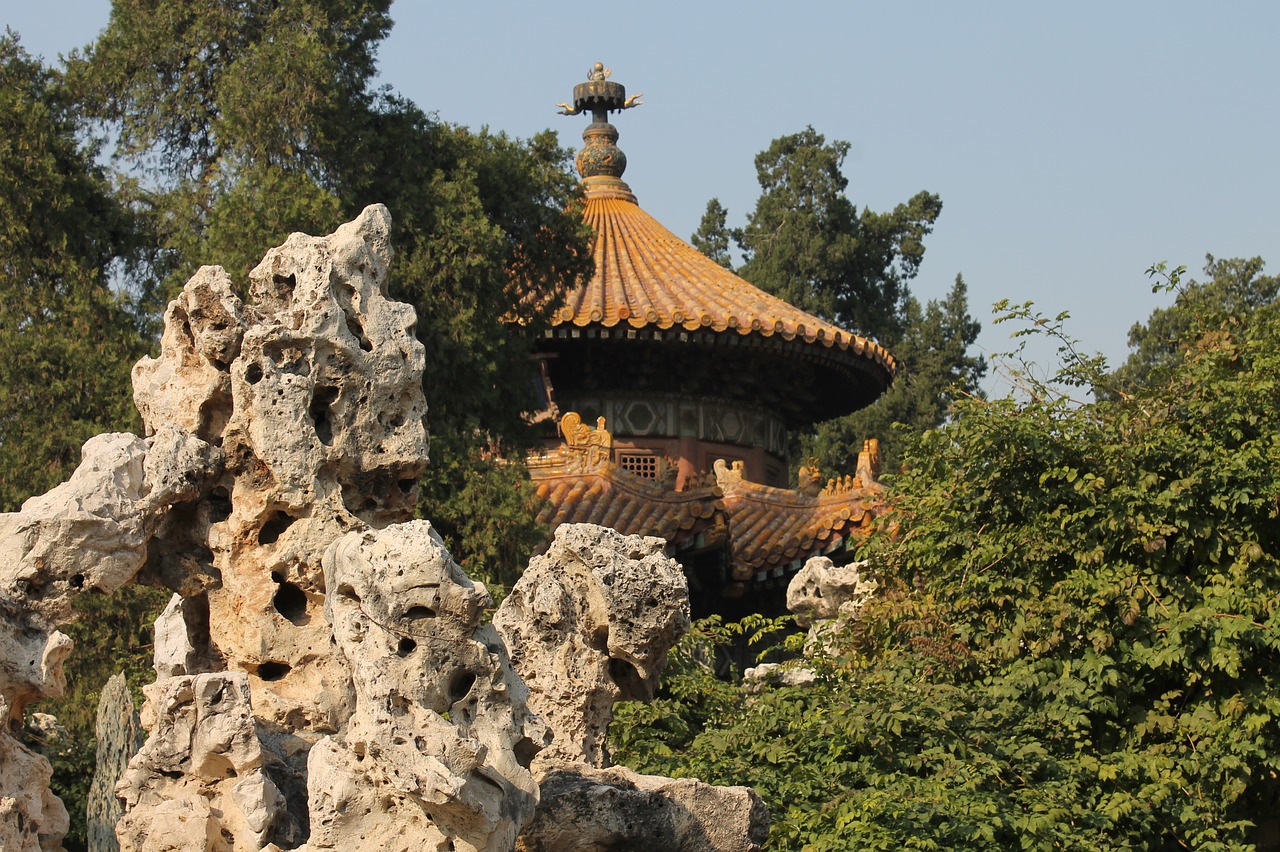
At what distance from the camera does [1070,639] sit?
985 centimetres

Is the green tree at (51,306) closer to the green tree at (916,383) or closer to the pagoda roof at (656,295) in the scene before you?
the pagoda roof at (656,295)

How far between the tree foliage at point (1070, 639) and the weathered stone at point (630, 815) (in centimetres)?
181

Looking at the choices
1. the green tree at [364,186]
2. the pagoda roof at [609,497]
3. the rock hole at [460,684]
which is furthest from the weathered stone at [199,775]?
the pagoda roof at [609,497]

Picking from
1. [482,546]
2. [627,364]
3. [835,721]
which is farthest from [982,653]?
[627,364]

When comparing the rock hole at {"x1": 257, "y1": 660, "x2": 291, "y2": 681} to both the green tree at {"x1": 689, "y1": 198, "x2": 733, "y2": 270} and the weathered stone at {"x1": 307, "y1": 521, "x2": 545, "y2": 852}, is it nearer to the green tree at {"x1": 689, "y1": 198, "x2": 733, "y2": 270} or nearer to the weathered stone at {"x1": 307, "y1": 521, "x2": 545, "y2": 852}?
the weathered stone at {"x1": 307, "y1": 521, "x2": 545, "y2": 852}

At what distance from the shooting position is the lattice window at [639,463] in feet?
59.3

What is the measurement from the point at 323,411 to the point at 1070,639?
461 cm

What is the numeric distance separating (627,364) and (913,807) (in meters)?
10.4

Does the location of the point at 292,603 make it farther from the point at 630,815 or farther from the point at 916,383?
the point at 916,383

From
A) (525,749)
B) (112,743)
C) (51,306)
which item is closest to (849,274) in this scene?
(51,306)

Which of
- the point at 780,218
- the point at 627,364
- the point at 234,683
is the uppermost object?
the point at 780,218

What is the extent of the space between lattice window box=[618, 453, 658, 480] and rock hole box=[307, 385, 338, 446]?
11.6 metres

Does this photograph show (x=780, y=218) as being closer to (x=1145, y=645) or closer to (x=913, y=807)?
(x=1145, y=645)

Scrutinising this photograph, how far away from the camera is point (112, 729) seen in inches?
372
